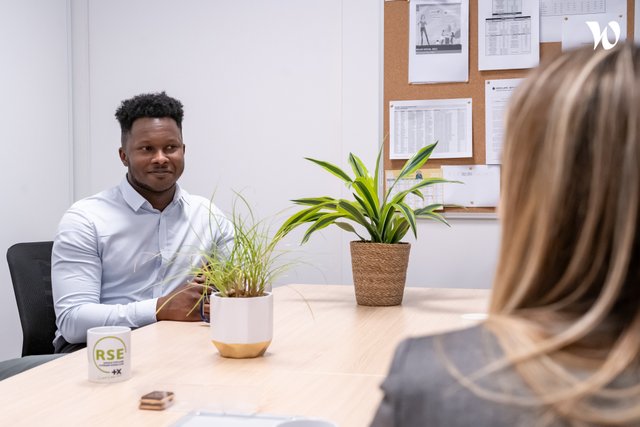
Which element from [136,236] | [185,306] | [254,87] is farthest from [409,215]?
[254,87]

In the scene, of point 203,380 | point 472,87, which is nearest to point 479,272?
point 472,87

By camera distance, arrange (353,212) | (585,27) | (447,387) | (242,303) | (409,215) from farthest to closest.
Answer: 1. (585,27)
2. (353,212)
3. (409,215)
4. (242,303)
5. (447,387)

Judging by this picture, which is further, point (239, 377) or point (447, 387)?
point (239, 377)

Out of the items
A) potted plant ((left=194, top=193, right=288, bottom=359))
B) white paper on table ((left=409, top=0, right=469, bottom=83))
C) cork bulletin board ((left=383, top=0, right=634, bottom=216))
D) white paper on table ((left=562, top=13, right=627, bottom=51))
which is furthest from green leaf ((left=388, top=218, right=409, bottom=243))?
white paper on table ((left=562, top=13, right=627, bottom=51))

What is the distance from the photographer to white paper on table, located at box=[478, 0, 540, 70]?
281 cm

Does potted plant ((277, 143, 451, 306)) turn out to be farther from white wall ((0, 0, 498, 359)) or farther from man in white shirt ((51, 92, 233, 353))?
white wall ((0, 0, 498, 359))

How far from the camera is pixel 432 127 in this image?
288cm

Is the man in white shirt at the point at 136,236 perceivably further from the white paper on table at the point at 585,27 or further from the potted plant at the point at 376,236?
the white paper on table at the point at 585,27

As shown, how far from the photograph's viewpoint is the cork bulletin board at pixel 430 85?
2.85 m

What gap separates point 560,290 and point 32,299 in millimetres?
1858

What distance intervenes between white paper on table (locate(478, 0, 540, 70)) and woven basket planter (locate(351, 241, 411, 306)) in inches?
46.0

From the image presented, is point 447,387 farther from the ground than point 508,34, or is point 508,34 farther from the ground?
point 508,34

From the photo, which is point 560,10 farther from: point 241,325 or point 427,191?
point 241,325

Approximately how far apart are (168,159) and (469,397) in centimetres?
194
